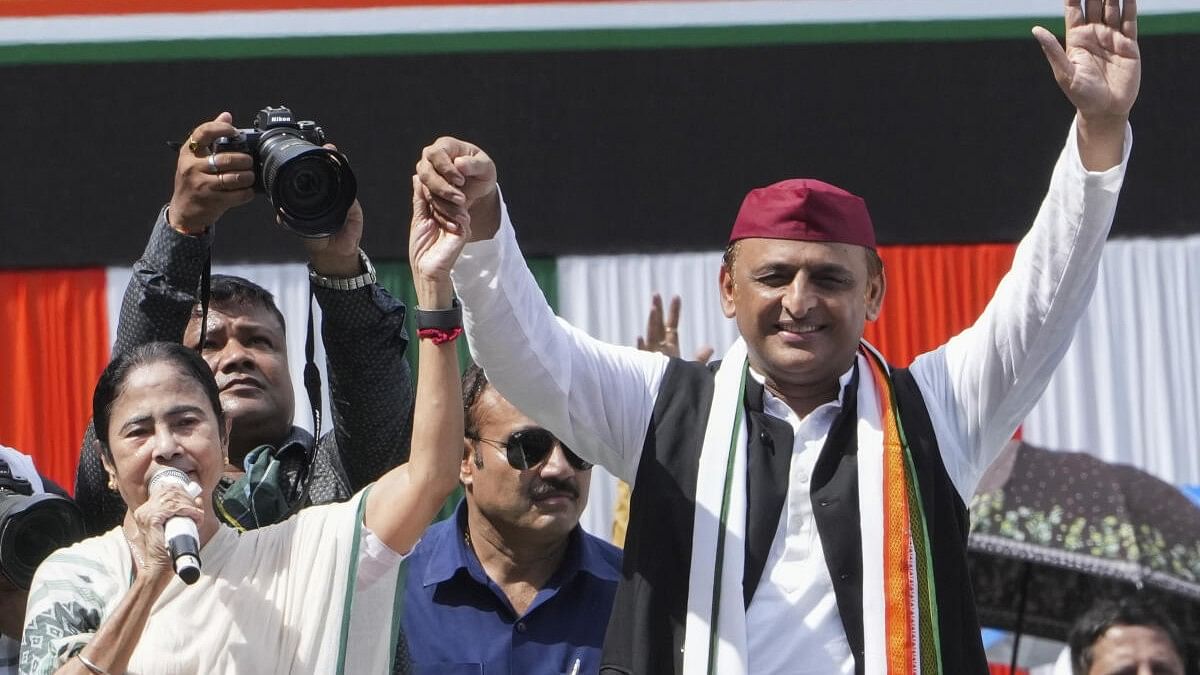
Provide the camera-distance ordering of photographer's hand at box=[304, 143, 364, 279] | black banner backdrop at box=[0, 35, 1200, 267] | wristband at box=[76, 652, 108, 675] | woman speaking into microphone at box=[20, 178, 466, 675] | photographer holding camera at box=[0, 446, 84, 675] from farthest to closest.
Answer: black banner backdrop at box=[0, 35, 1200, 267] < photographer's hand at box=[304, 143, 364, 279] < photographer holding camera at box=[0, 446, 84, 675] < woman speaking into microphone at box=[20, 178, 466, 675] < wristband at box=[76, 652, 108, 675]

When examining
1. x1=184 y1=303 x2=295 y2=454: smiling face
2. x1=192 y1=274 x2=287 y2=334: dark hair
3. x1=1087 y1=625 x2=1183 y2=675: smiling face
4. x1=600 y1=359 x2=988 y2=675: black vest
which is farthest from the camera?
x1=1087 y1=625 x2=1183 y2=675: smiling face

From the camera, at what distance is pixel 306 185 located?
10.7 feet

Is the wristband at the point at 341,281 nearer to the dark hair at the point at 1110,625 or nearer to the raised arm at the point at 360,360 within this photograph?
the raised arm at the point at 360,360

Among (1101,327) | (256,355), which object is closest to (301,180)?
(256,355)

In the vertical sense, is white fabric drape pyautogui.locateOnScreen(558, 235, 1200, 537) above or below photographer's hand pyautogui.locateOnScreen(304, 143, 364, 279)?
below

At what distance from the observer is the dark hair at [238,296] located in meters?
3.96

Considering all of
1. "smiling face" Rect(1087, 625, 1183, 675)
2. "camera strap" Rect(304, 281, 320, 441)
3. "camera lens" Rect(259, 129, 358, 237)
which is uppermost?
"camera lens" Rect(259, 129, 358, 237)

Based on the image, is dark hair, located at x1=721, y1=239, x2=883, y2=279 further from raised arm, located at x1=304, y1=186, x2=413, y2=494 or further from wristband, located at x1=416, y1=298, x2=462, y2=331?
raised arm, located at x1=304, y1=186, x2=413, y2=494

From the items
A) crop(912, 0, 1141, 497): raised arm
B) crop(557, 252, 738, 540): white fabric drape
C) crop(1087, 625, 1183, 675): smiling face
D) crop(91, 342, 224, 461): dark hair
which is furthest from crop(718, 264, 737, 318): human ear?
crop(557, 252, 738, 540): white fabric drape

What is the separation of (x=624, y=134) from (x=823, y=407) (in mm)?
3809

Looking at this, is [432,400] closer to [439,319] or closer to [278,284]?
[439,319]

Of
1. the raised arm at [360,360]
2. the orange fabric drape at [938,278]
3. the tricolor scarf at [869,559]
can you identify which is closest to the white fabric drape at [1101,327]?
the orange fabric drape at [938,278]

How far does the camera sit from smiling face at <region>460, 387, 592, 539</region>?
3742 mm

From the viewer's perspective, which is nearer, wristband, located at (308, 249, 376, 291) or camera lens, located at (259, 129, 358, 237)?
camera lens, located at (259, 129, 358, 237)
